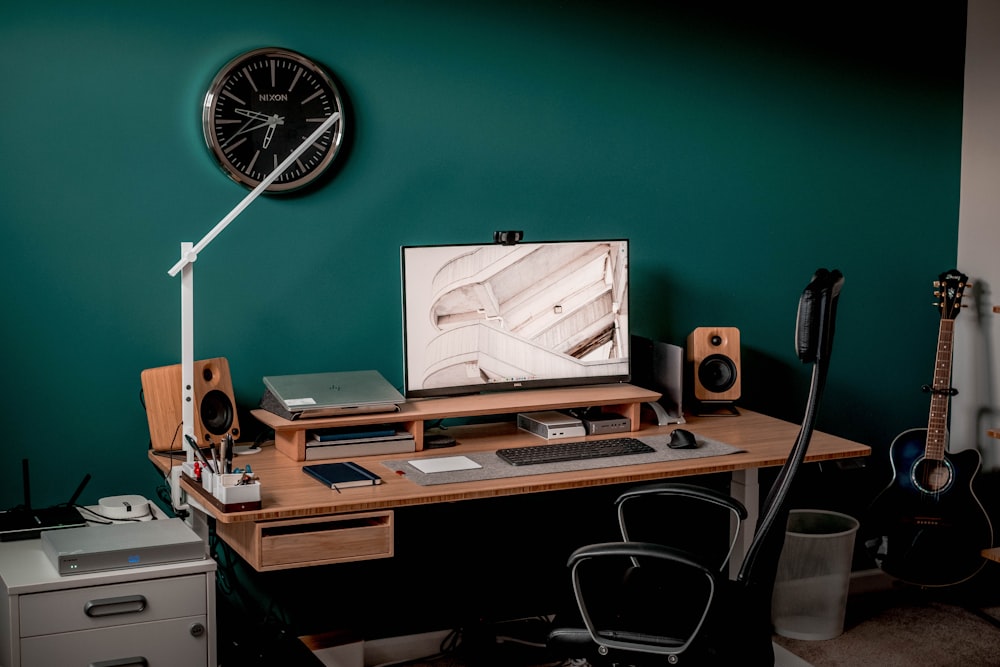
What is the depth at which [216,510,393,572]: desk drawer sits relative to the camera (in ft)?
7.82

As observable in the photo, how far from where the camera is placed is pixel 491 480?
2.62 m

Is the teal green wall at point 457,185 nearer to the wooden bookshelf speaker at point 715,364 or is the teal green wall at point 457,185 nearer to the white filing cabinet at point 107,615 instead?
the wooden bookshelf speaker at point 715,364

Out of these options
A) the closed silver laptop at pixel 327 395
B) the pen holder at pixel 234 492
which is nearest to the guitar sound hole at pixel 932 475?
the closed silver laptop at pixel 327 395

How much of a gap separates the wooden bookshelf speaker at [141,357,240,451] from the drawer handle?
547mm

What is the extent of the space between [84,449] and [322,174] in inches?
40.4

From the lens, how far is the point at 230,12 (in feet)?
9.69

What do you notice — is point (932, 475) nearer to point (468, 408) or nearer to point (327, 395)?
point (468, 408)

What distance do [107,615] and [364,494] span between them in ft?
2.06

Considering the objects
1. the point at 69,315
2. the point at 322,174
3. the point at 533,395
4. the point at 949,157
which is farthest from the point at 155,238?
the point at 949,157

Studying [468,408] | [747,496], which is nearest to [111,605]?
[468,408]

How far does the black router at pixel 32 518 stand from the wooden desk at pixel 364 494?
25cm

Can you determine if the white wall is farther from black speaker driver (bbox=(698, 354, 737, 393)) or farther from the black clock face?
the black clock face

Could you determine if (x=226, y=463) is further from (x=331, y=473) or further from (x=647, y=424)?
(x=647, y=424)

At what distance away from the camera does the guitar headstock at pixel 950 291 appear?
3.73 metres
